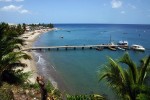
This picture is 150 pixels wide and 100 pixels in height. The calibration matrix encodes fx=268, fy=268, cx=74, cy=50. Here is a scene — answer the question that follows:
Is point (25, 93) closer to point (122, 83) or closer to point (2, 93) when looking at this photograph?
point (2, 93)

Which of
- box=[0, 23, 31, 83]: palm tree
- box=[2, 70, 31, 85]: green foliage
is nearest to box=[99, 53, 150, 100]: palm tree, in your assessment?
box=[0, 23, 31, 83]: palm tree

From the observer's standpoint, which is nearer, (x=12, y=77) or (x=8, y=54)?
(x=8, y=54)

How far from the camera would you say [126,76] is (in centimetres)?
1293

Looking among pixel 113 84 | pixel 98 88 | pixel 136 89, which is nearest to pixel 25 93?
pixel 113 84

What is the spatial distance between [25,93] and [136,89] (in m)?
7.07

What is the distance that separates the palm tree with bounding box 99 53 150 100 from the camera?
12758 mm

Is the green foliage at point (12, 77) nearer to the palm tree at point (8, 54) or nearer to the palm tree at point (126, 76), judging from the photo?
the palm tree at point (8, 54)

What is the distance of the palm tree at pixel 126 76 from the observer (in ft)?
41.9

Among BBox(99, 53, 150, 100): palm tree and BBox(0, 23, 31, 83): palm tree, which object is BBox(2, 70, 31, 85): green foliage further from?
BBox(99, 53, 150, 100): palm tree

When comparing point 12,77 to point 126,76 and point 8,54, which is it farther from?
point 126,76

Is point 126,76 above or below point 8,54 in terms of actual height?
below

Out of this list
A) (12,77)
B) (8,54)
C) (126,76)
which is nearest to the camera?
(126,76)

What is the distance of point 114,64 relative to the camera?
515 inches

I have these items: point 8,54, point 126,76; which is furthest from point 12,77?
point 126,76
